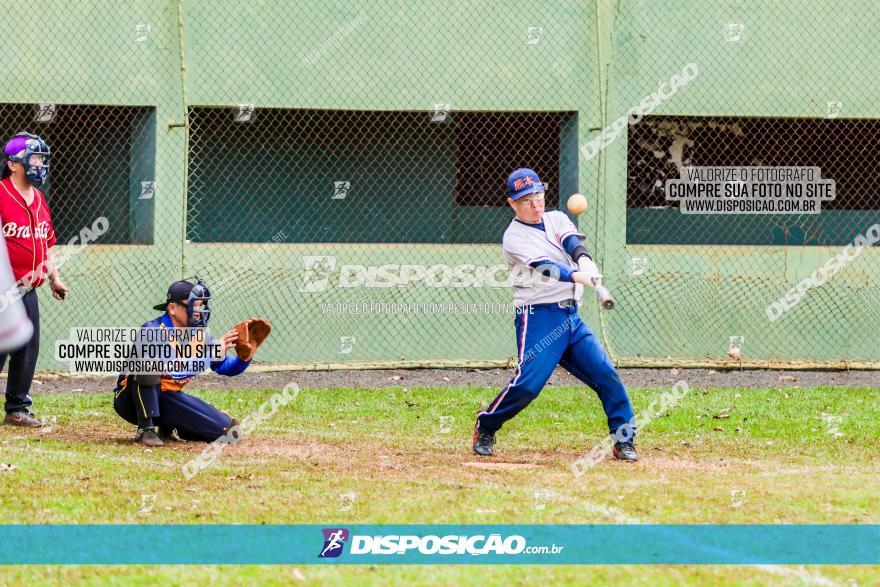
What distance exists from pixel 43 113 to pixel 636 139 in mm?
7270

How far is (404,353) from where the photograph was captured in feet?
46.9

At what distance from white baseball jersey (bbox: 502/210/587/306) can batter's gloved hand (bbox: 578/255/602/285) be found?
115 mm

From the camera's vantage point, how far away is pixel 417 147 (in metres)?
15.5

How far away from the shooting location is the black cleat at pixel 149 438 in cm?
852

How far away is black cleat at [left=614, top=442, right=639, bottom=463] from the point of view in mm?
8102

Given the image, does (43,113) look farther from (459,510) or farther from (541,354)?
(459,510)

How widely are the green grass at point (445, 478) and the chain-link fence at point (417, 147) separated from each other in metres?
3.08

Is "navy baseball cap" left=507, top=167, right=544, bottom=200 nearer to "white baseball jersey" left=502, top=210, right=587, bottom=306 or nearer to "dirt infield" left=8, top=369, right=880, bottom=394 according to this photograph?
"white baseball jersey" left=502, top=210, right=587, bottom=306

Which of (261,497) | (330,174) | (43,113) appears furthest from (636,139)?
(261,497)

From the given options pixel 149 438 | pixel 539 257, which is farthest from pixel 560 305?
pixel 149 438

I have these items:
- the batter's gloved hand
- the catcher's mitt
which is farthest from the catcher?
the batter's gloved hand

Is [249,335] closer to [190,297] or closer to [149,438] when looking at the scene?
[190,297]

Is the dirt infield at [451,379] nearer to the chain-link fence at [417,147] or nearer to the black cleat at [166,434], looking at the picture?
the chain-link fence at [417,147]

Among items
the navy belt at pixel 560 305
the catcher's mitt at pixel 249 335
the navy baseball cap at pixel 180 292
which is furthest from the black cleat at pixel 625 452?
the navy baseball cap at pixel 180 292
